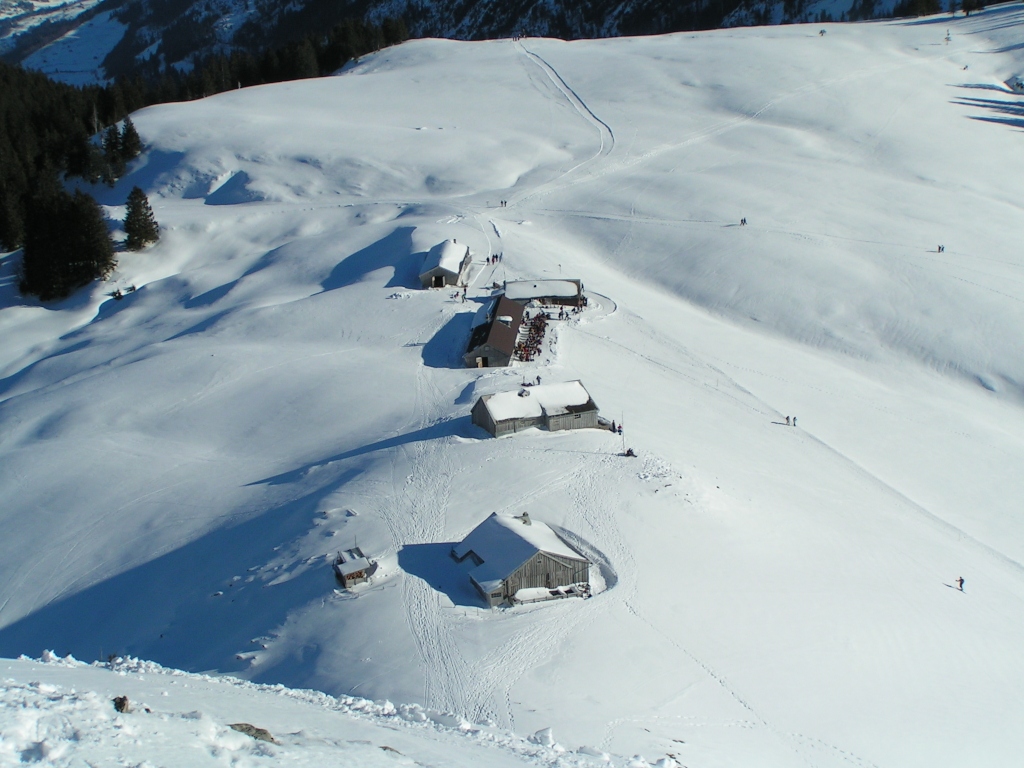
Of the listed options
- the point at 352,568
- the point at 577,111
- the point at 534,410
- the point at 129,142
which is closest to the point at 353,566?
the point at 352,568

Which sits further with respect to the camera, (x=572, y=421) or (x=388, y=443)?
(x=572, y=421)

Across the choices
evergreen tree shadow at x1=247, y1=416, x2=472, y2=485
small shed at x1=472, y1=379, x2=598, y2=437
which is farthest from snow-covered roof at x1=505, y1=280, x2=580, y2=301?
evergreen tree shadow at x1=247, y1=416, x2=472, y2=485

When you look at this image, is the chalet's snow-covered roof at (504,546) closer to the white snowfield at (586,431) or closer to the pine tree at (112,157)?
the white snowfield at (586,431)

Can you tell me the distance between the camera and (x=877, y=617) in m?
22.8

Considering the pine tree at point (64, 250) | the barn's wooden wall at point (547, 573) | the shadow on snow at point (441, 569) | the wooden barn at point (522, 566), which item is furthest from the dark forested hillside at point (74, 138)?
the barn's wooden wall at point (547, 573)

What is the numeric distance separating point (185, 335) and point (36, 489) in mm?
13804

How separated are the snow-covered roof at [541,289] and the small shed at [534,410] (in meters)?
11.7

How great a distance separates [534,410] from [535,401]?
0.43m

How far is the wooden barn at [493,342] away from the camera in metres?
34.6

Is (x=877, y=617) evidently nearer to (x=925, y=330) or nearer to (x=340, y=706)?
(x=340, y=706)

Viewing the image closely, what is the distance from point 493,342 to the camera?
34.5 meters

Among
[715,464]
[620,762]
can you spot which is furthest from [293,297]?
[620,762]

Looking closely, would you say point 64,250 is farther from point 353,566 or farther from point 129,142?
point 353,566

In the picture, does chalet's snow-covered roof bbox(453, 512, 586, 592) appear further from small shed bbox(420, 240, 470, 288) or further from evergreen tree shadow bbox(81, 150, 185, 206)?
evergreen tree shadow bbox(81, 150, 185, 206)
